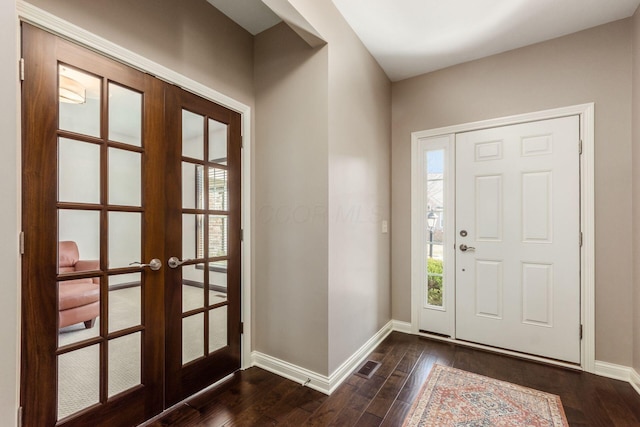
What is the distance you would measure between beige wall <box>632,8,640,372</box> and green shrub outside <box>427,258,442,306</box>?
1426mm

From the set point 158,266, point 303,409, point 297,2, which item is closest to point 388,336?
point 303,409

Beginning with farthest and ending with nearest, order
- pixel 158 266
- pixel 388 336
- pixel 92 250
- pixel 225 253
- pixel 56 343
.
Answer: pixel 388 336 → pixel 225 253 → pixel 158 266 → pixel 92 250 → pixel 56 343

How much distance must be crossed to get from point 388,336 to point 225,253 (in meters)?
2.00

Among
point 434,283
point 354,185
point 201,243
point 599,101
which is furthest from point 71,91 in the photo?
point 599,101

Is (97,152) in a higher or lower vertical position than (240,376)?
higher

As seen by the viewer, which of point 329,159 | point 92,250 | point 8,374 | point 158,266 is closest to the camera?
point 8,374

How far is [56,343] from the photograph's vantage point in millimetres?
1427

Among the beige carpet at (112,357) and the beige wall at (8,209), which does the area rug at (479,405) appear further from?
the beige wall at (8,209)

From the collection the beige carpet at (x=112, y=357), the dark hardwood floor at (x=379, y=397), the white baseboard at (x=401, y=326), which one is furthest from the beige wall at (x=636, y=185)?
the beige carpet at (x=112, y=357)

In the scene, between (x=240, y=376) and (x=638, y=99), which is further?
(x=240, y=376)

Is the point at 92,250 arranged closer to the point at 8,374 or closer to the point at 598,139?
the point at 8,374

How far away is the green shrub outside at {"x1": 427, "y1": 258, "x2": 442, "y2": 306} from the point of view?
3.06 metres

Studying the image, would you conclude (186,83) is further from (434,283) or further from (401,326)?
(401,326)

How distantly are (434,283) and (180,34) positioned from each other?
320 cm
